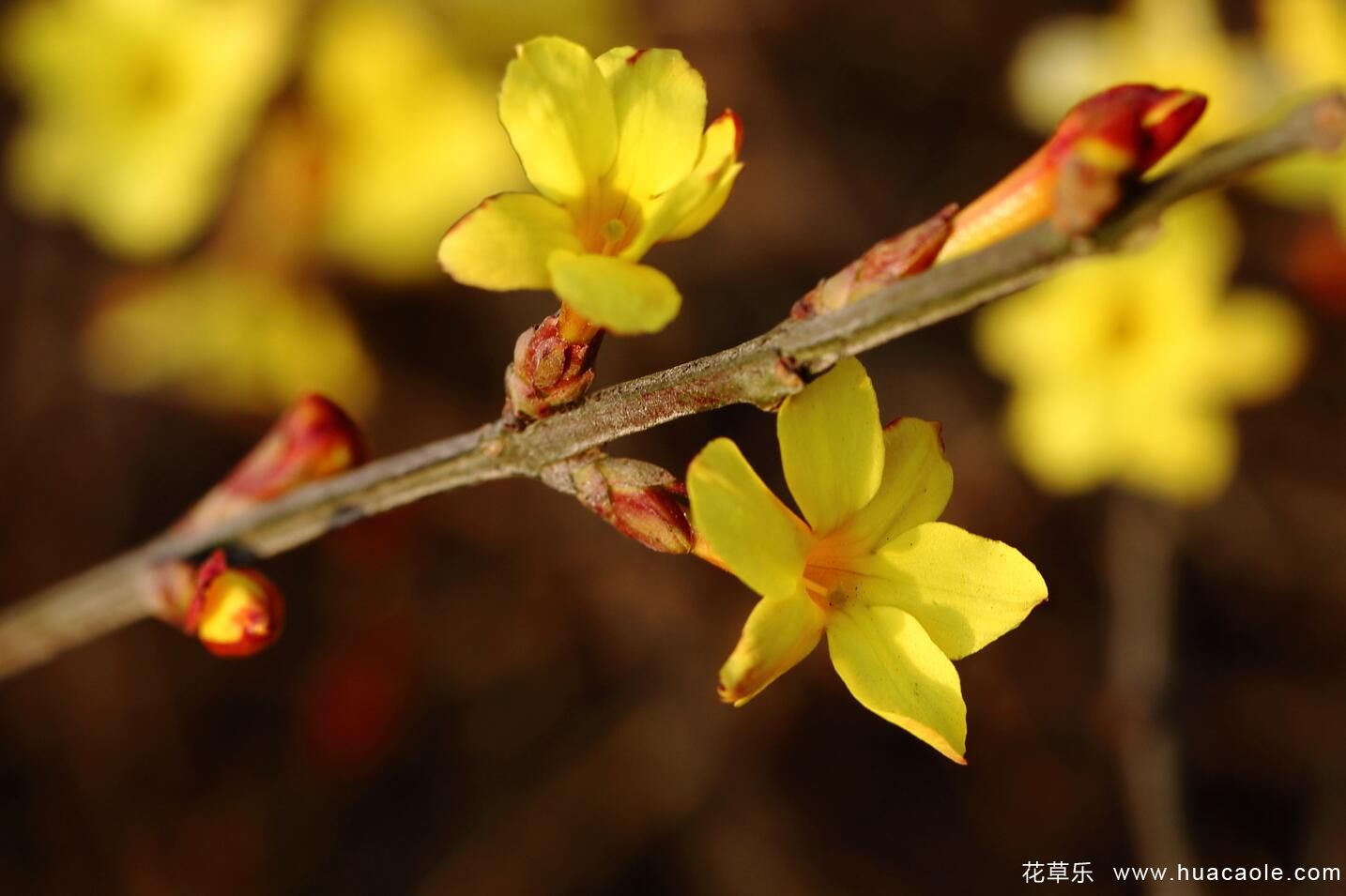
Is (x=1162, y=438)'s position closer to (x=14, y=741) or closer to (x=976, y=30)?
(x=976, y=30)

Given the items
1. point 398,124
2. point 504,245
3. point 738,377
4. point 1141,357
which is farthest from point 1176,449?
point 504,245

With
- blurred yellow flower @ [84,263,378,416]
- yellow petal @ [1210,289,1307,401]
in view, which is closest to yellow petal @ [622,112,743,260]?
blurred yellow flower @ [84,263,378,416]

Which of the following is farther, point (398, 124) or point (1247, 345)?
point (1247, 345)

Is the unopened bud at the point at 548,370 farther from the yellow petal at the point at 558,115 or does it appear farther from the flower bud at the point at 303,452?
the flower bud at the point at 303,452

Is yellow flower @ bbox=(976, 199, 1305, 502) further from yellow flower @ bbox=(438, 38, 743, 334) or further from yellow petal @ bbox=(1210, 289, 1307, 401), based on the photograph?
yellow flower @ bbox=(438, 38, 743, 334)

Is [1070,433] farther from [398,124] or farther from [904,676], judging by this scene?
[904,676]

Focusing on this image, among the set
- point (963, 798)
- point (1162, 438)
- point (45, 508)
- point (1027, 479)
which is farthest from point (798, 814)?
point (45, 508)
